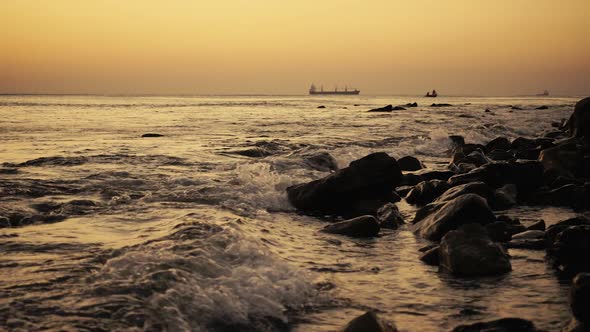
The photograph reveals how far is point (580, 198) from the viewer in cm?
899

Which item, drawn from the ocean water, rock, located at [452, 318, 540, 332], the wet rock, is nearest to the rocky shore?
rock, located at [452, 318, 540, 332]

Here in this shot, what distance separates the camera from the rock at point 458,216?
6.88m

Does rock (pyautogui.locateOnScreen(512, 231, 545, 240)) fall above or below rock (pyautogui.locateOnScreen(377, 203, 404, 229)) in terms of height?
above

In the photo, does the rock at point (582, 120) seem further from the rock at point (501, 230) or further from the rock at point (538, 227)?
the rock at point (501, 230)

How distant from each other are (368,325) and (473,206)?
3711 millimetres

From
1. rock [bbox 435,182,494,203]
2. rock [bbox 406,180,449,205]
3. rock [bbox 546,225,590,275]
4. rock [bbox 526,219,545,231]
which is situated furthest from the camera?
rock [bbox 406,180,449,205]

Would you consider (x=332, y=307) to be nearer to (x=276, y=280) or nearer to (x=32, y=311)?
(x=276, y=280)

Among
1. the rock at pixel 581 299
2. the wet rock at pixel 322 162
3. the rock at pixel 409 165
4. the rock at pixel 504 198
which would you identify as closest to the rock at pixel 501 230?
the rock at pixel 504 198

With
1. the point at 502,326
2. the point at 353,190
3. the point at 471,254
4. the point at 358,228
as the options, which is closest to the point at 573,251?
the point at 471,254

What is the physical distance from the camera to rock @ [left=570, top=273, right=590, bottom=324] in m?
4.10

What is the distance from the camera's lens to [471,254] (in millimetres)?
5590

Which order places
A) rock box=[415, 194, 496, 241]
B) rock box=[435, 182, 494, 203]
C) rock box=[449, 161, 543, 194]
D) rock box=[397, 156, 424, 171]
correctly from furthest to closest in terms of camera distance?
rock box=[397, 156, 424, 171], rock box=[449, 161, 543, 194], rock box=[435, 182, 494, 203], rock box=[415, 194, 496, 241]

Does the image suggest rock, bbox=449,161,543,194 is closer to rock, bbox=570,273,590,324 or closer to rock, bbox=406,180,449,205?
rock, bbox=406,180,449,205

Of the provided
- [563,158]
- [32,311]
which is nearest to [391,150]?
[563,158]
